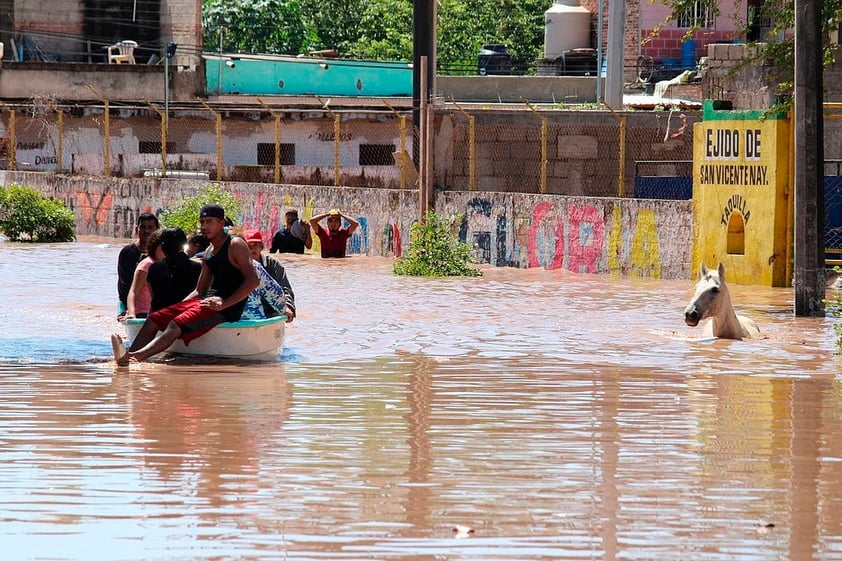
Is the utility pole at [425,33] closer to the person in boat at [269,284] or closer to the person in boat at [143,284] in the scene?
the person in boat at [269,284]

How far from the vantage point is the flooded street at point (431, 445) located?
6.39 meters

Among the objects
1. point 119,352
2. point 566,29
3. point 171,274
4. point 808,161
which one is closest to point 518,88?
point 566,29

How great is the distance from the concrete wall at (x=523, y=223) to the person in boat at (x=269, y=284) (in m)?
9.22

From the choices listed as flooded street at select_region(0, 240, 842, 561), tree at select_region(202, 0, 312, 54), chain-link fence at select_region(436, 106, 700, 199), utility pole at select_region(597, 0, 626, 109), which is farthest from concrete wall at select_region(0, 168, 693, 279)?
tree at select_region(202, 0, 312, 54)

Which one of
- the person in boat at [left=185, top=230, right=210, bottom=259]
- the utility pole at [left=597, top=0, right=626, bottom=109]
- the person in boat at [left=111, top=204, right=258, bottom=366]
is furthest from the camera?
the utility pole at [left=597, top=0, right=626, bottom=109]

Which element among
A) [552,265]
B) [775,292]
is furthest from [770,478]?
[552,265]

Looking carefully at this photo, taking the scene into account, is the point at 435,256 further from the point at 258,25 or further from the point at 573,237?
the point at 258,25

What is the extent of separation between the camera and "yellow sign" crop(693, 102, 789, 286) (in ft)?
65.1

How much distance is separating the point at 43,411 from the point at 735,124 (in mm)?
13297

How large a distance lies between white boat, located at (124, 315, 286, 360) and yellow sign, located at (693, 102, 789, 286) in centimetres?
903

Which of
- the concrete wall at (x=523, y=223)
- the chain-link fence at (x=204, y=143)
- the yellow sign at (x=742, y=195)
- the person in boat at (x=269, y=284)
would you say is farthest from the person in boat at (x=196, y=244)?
the chain-link fence at (x=204, y=143)

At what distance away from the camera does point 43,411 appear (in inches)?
381

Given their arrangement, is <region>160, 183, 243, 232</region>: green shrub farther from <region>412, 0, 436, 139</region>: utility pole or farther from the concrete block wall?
the concrete block wall

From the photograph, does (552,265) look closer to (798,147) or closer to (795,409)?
(798,147)
